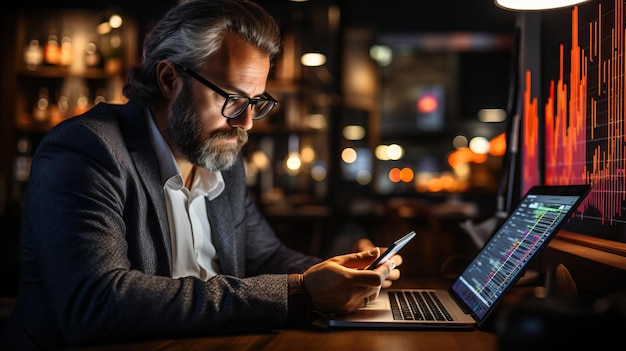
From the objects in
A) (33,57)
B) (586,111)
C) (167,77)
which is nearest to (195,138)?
(167,77)

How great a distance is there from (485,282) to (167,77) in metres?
1.00

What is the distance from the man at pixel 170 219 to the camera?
3.89 feet

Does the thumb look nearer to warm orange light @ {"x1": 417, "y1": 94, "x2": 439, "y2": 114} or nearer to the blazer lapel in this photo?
the blazer lapel

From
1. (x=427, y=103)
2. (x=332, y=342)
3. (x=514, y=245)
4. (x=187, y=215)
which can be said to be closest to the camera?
(x=332, y=342)

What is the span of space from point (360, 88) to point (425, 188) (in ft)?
6.45

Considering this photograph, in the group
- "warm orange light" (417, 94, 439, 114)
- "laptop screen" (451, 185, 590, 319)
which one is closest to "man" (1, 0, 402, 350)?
"laptop screen" (451, 185, 590, 319)

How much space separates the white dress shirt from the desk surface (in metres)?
0.52

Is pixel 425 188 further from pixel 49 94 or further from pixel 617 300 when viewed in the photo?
pixel 617 300

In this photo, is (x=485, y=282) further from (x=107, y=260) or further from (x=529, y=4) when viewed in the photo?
(x=107, y=260)

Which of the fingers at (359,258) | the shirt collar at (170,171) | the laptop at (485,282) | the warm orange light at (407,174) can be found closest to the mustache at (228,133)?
the shirt collar at (170,171)

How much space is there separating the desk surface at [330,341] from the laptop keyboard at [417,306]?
0.08 m

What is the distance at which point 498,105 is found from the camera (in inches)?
382

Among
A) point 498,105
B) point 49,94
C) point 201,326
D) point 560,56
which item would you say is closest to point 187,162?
point 201,326

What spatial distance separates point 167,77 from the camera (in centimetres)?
172
